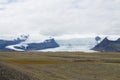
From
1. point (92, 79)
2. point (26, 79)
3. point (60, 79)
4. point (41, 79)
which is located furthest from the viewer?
point (92, 79)

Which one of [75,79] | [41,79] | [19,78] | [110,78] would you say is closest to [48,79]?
[41,79]

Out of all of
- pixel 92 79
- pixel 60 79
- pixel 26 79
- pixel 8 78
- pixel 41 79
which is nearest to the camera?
pixel 8 78

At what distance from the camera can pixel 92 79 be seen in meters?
60.4

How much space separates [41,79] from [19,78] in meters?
7.63

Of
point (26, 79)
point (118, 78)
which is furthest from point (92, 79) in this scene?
point (26, 79)

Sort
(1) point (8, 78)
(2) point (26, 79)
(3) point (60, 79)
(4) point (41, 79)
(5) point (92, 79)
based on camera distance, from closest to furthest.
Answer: (1) point (8, 78) < (2) point (26, 79) < (4) point (41, 79) < (3) point (60, 79) < (5) point (92, 79)

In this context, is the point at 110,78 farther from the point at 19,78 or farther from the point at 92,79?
the point at 19,78

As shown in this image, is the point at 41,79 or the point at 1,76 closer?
the point at 1,76

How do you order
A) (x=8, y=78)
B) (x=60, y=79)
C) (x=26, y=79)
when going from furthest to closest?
Result: (x=60, y=79), (x=26, y=79), (x=8, y=78)

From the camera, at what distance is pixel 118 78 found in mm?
63844

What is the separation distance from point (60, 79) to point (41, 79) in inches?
200

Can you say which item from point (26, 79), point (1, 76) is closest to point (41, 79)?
point (26, 79)

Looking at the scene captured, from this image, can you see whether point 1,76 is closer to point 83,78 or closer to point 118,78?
point 83,78

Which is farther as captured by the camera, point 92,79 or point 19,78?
point 92,79
